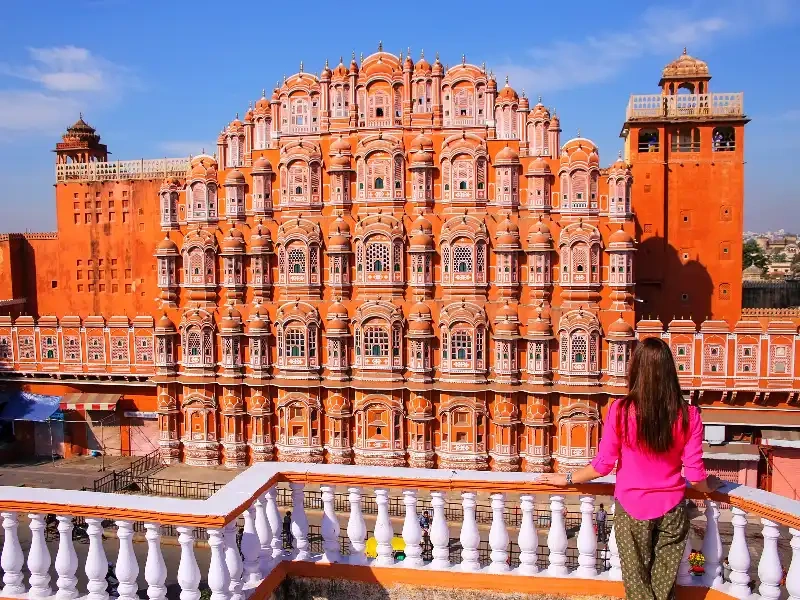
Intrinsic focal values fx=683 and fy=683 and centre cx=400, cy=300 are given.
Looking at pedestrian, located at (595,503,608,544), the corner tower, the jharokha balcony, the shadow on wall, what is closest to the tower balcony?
the corner tower

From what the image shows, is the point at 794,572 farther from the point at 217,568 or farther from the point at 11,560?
the point at 11,560

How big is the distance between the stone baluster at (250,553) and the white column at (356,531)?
766 millimetres

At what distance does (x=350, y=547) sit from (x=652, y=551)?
7.96 ft

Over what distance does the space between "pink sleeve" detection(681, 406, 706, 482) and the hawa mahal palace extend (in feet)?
63.9

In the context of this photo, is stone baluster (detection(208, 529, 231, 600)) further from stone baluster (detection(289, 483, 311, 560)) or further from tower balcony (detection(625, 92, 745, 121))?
tower balcony (detection(625, 92, 745, 121))

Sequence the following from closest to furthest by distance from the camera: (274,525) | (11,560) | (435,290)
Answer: (11,560), (274,525), (435,290)

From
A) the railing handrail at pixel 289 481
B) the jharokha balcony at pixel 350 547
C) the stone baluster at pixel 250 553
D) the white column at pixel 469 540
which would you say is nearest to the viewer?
the railing handrail at pixel 289 481

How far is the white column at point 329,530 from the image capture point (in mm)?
5777

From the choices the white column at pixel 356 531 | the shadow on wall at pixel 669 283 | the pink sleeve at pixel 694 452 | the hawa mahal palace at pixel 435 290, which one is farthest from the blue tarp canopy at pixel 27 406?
the pink sleeve at pixel 694 452

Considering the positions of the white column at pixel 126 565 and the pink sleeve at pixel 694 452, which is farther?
the white column at pixel 126 565

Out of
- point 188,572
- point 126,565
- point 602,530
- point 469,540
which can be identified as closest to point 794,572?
point 469,540

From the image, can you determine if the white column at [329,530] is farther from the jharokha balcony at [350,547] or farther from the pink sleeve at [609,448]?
the pink sleeve at [609,448]

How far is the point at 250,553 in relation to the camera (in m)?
5.52

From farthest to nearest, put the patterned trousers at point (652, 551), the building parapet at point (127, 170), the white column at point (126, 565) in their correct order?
the building parapet at point (127, 170), the white column at point (126, 565), the patterned trousers at point (652, 551)
